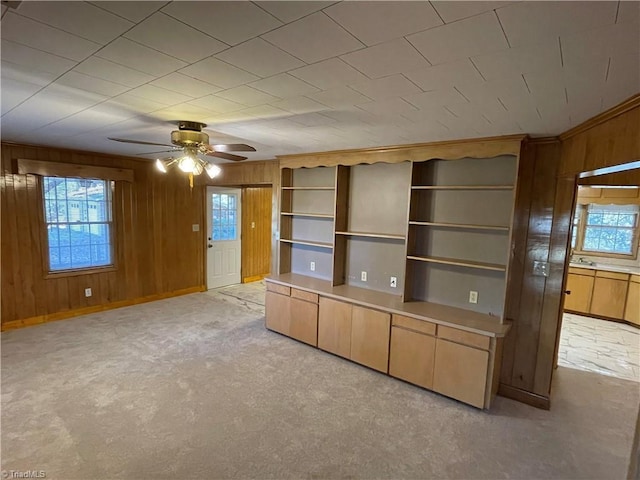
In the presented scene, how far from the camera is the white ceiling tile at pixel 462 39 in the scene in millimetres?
1160

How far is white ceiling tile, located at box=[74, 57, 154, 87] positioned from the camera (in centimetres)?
162

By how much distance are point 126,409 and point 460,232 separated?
3.47 meters

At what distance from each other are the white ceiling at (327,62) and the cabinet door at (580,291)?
13.0 ft

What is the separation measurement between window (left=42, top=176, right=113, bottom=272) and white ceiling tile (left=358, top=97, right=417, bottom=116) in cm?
452

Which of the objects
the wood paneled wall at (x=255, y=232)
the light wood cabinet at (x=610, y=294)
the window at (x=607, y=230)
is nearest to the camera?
the light wood cabinet at (x=610, y=294)

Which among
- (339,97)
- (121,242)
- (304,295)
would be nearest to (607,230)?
(304,295)

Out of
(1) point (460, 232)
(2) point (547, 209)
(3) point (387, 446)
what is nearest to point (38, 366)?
(3) point (387, 446)

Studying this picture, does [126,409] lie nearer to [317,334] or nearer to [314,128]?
[317,334]

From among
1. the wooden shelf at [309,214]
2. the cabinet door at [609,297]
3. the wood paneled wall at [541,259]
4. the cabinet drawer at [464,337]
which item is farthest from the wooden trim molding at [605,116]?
the cabinet door at [609,297]

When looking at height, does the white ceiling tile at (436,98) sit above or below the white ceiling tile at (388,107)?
below

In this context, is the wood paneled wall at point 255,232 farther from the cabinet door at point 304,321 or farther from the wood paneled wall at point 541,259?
the wood paneled wall at point 541,259

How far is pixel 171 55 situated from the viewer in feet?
4.93

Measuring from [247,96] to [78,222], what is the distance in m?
4.16

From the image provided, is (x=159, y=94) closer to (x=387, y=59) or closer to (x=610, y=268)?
(x=387, y=59)
